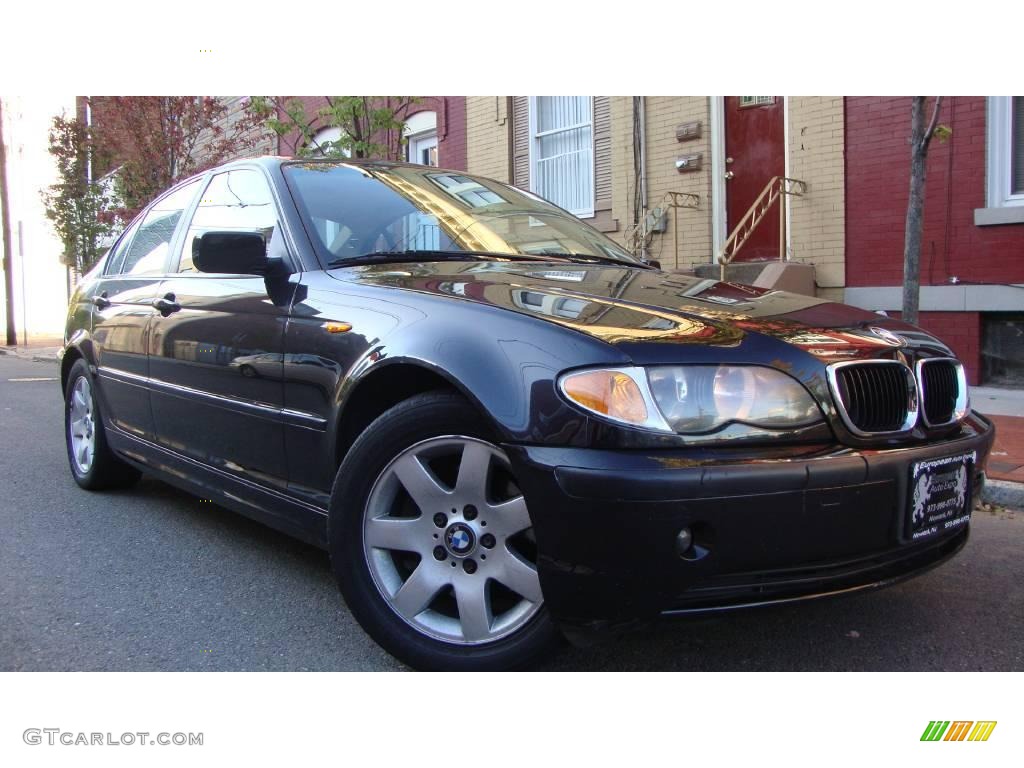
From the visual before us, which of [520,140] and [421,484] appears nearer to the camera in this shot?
[421,484]

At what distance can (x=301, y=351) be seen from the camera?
3010 millimetres

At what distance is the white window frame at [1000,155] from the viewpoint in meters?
7.36

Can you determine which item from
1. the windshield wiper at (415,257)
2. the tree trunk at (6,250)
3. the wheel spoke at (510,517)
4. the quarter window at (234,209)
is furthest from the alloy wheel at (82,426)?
the tree trunk at (6,250)

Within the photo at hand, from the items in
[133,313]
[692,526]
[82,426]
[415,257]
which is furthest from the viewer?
[82,426]

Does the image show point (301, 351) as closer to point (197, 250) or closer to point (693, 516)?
point (197, 250)

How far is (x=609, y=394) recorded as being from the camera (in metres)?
2.13

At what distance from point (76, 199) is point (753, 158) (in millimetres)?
13580

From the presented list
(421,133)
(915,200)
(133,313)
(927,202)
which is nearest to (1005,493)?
(915,200)

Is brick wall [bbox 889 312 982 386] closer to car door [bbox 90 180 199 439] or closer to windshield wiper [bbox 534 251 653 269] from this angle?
windshield wiper [bbox 534 251 653 269]

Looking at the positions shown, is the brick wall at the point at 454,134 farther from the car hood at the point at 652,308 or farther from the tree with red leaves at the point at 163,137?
the car hood at the point at 652,308

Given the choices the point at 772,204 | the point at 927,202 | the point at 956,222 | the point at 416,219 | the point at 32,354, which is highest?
the point at 772,204

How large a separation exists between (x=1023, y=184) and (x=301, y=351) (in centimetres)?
687

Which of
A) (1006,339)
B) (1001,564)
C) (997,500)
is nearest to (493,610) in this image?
(1001,564)

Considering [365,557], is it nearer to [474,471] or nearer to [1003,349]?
[474,471]
